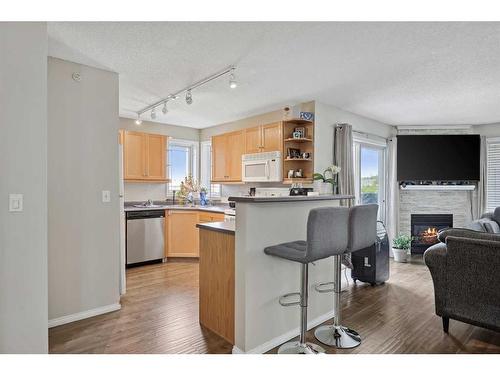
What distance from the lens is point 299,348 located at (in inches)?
90.8

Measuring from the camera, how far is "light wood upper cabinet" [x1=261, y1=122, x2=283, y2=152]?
14.4 ft

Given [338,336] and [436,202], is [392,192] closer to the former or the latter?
[436,202]

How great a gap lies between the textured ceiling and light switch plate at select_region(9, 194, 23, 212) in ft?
4.27

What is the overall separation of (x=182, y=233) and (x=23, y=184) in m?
3.40

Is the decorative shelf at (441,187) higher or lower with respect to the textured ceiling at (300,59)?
lower

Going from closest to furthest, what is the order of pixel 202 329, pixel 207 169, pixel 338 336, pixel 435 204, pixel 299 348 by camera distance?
1. pixel 299 348
2. pixel 338 336
3. pixel 202 329
4. pixel 435 204
5. pixel 207 169

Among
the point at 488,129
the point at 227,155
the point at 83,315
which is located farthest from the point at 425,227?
the point at 83,315

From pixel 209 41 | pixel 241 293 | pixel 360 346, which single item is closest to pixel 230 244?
pixel 241 293

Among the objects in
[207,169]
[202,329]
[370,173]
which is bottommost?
[202,329]

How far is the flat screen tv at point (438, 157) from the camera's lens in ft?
18.5

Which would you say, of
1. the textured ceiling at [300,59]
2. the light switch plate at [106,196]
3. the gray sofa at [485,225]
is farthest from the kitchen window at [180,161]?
the gray sofa at [485,225]

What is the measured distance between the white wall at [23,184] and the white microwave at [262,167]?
9.73 ft

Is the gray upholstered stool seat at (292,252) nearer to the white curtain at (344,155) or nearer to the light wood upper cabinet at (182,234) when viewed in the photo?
the white curtain at (344,155)
